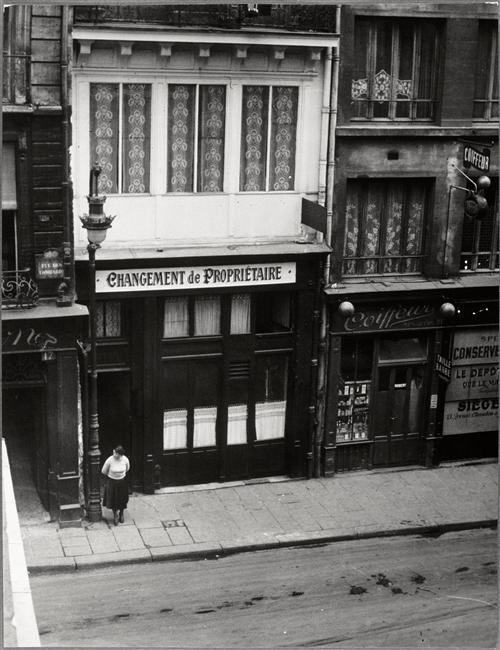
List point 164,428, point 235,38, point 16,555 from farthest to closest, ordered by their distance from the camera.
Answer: point 164,428
point 235,38
point 16,555

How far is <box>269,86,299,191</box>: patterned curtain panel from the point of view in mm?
17234

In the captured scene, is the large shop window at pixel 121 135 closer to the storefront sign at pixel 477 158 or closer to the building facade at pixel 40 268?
the building facade at pixel 40 268

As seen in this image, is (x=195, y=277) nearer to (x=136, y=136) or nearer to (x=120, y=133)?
(x=136, y=136)

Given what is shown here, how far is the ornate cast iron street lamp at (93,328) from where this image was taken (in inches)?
625

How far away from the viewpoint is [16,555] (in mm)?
12492

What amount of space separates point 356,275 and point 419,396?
2373 mm

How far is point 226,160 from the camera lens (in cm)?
1717

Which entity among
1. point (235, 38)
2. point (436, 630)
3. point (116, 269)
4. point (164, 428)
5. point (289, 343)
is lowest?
point (436, 630)

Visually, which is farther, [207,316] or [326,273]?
[326,273]

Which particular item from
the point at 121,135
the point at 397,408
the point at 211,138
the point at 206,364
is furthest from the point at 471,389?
the point at 121,135

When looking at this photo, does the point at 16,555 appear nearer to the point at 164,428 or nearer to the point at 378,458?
the point at 164,428

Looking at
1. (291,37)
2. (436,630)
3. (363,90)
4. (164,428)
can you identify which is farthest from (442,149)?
(436,630)

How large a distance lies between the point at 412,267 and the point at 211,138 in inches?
169

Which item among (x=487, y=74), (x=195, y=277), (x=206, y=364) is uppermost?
(x=487, y=74)
